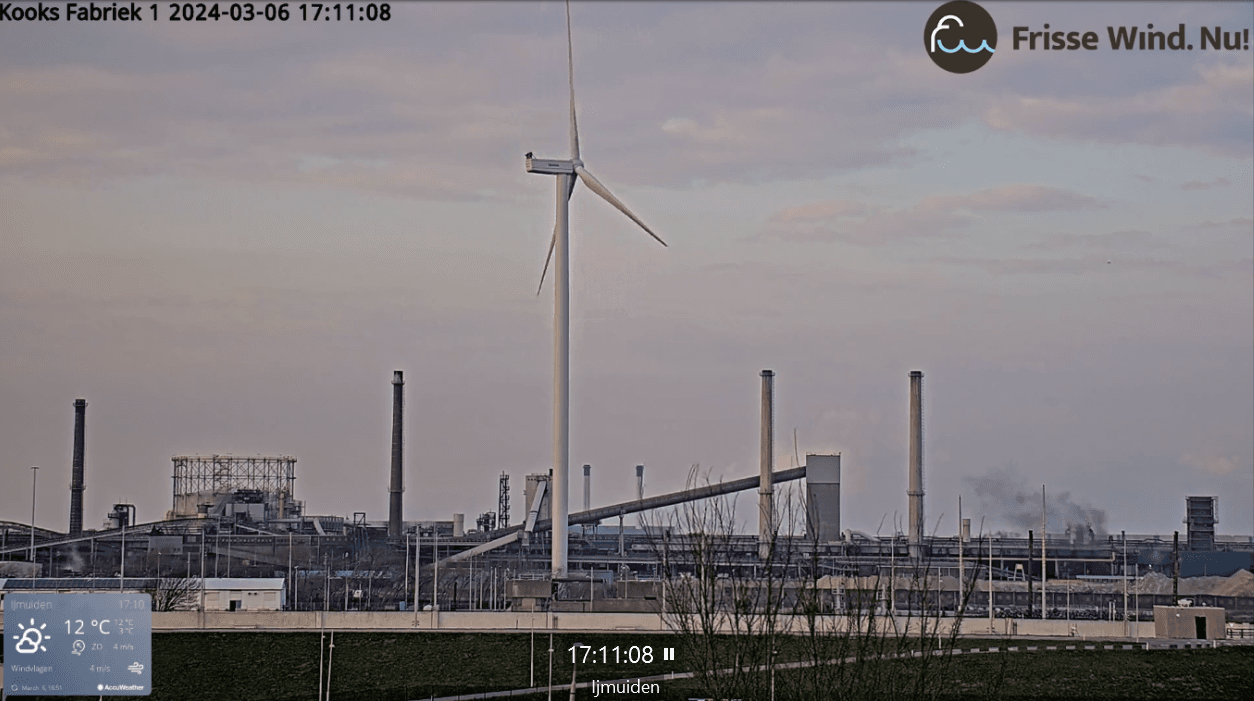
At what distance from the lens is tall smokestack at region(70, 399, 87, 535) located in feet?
432

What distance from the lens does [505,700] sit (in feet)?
184

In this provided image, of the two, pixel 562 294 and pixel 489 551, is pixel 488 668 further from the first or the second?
pixel 489 551

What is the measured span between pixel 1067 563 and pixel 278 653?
80739 mm

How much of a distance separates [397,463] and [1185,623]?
69.9 meters

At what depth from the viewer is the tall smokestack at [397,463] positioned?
123m

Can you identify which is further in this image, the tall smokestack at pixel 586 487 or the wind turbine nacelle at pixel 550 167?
the tall smokestack at pixel 586 487

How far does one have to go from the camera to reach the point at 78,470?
435 feet

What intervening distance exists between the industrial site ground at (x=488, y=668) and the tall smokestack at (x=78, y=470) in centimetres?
6868

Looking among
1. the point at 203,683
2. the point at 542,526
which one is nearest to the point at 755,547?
the point at 542,526

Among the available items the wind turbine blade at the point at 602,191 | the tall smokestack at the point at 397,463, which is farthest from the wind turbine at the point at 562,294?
the tall smokestack at the point at 397,463
